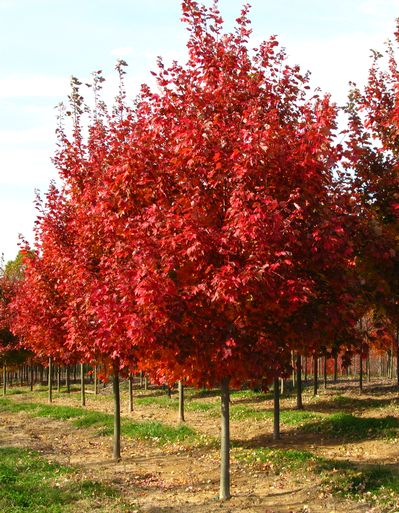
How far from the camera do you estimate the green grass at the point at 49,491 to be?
8930 millimetres

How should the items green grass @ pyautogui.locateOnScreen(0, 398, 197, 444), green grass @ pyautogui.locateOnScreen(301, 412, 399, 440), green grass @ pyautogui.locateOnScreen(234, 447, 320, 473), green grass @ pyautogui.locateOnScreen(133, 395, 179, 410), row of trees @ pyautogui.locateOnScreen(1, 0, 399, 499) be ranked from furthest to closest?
green grass @ pyautogui.locateOnScreen(133, 395, 179, 410)
green grass @ pyautogui.locateOnScreen(0, 398, 197, 444)
green grass @ pyautogui.locateOnScreen(301, 412, 399, 440)
green grass @ pyautogui.locateOnScreen(234, 447, 320, 473)
row of trees @ pyautogui.locateOnScreen(1, 0, 399, 499)

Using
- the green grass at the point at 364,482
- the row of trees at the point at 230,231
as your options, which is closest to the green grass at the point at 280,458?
the green grass at the point at 364,482

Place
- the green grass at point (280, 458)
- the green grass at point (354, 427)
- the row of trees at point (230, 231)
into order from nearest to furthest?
the row of trees at point (230, 231), the green grass at point (280, 458), the green grass at point (354, 427)

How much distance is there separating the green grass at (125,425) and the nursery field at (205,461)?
0.05 metres

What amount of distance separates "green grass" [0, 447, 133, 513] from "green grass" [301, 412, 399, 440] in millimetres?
7104

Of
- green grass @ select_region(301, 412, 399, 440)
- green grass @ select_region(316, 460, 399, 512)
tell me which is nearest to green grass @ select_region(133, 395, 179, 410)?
green grass @ select_region(301, 412, 399, 440)

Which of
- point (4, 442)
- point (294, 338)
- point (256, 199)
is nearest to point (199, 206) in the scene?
point (256, 199)

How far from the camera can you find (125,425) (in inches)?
744

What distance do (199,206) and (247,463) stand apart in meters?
6.32

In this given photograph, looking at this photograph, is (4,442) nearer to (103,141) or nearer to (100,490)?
(100,490)

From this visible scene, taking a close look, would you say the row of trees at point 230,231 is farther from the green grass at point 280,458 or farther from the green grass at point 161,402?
the green grass at point 161,402

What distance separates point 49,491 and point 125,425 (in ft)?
30.4

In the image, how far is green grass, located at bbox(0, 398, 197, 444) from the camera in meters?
16.4

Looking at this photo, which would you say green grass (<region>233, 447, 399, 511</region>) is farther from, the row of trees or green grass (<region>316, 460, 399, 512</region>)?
the row of trees
